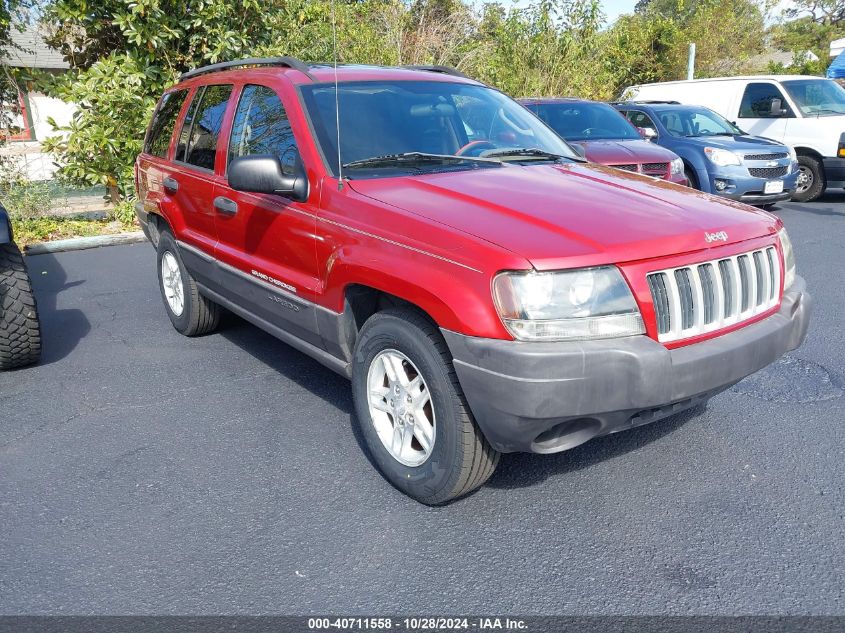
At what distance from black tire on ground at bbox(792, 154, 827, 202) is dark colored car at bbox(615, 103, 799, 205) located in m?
1.10

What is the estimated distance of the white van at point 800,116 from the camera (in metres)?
11.2

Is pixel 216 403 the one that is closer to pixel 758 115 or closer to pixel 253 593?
pixel 253 593

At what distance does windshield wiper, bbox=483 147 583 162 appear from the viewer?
3901 mm

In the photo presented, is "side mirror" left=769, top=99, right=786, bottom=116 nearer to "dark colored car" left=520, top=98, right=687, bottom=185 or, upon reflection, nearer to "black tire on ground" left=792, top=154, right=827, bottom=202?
"black tire on ground" left=792, top=154, right=827, bottom=202

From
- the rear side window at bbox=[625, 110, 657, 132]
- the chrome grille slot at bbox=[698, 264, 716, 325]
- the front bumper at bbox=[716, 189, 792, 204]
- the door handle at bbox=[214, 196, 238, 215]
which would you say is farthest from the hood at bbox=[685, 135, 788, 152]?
the chrome grille slot at bbox=[698, 264, 716, 325]

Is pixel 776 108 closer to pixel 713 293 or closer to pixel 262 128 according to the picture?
pixel 262 128

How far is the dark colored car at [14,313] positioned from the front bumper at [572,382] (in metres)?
3.25

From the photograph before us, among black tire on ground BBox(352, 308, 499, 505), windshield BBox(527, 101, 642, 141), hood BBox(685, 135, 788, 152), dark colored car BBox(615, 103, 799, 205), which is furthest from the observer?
hood BBox(685, 135, 788, 152)

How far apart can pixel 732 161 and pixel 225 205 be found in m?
8.00

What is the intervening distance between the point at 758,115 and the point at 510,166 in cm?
1006

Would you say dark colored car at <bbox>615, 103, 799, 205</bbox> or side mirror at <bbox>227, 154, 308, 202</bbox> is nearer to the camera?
side mirror at <bbox>227, 154, 308, 202</bbox>

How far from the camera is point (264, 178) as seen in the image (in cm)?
336

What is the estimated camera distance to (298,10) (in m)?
10.9

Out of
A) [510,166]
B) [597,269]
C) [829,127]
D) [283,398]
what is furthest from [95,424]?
[829,127]
